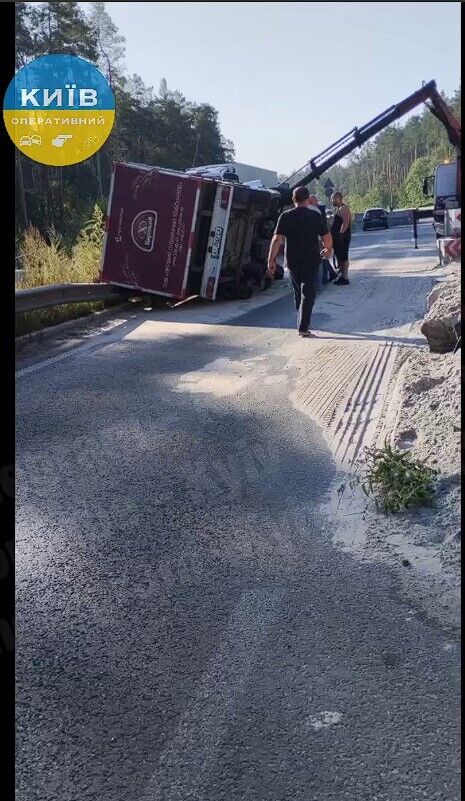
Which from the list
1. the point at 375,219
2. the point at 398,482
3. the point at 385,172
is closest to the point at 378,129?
the point at 398,482

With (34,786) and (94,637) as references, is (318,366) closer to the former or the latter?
(94,637)

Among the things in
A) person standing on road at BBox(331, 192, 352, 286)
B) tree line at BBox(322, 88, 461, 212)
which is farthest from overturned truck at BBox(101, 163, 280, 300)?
tree line at BBox(322, 88, 461, 212)

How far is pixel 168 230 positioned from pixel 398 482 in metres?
9.55

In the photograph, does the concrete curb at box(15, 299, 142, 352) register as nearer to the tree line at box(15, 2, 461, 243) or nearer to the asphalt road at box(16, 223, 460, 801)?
the asphalt road at box(16, 223, 460, 801)

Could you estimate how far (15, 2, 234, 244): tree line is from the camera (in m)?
39.7

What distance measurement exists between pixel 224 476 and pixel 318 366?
321 cm

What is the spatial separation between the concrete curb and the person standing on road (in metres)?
4.01

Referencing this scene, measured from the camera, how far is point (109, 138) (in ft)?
157

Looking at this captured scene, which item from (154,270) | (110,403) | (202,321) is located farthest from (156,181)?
(110,403)

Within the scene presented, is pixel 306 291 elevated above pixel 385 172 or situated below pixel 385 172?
below

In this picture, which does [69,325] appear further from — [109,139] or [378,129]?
[109,139]

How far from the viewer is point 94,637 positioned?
10.0 feet

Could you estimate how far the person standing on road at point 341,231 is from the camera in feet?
48.6

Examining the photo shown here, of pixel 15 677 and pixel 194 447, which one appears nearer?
pixel 15 677
